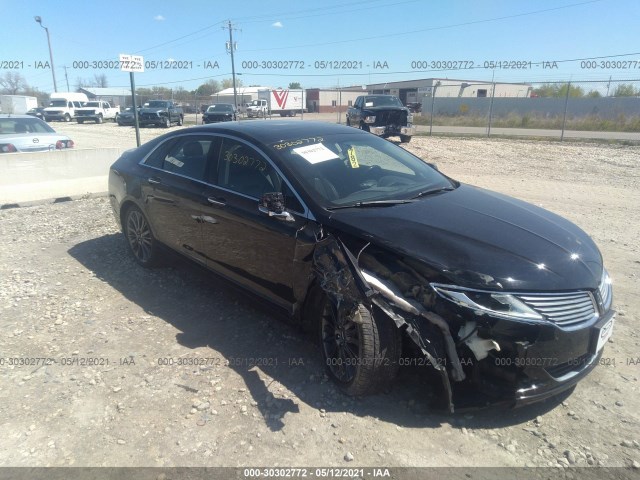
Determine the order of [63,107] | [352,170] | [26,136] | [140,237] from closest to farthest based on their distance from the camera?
[352,170] < [140,237] < [26,136] < [63,107]

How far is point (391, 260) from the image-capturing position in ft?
9.14

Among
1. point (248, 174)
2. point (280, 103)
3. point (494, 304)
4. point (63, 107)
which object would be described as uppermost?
point (280, 103)

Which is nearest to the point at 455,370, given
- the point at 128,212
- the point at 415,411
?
the point at 415,411

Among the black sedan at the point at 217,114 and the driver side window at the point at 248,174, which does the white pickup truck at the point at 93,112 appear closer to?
the black sedan at the point at 217,114

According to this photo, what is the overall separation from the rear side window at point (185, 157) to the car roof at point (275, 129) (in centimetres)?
14

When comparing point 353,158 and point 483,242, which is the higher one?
point 353,158

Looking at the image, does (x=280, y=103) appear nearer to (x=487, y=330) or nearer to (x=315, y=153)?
(x=315, y=153)

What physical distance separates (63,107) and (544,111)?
40.0 metres

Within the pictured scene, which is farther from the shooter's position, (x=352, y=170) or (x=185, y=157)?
(x=185, y=157)

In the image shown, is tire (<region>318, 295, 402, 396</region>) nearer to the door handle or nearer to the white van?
the door handle

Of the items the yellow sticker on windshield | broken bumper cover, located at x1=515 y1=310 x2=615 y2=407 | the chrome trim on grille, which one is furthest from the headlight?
the yellow sticker on windshield

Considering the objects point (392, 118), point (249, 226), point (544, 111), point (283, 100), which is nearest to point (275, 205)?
point (249, 226)

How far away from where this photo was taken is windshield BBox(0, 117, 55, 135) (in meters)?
10.4

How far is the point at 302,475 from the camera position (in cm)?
244
